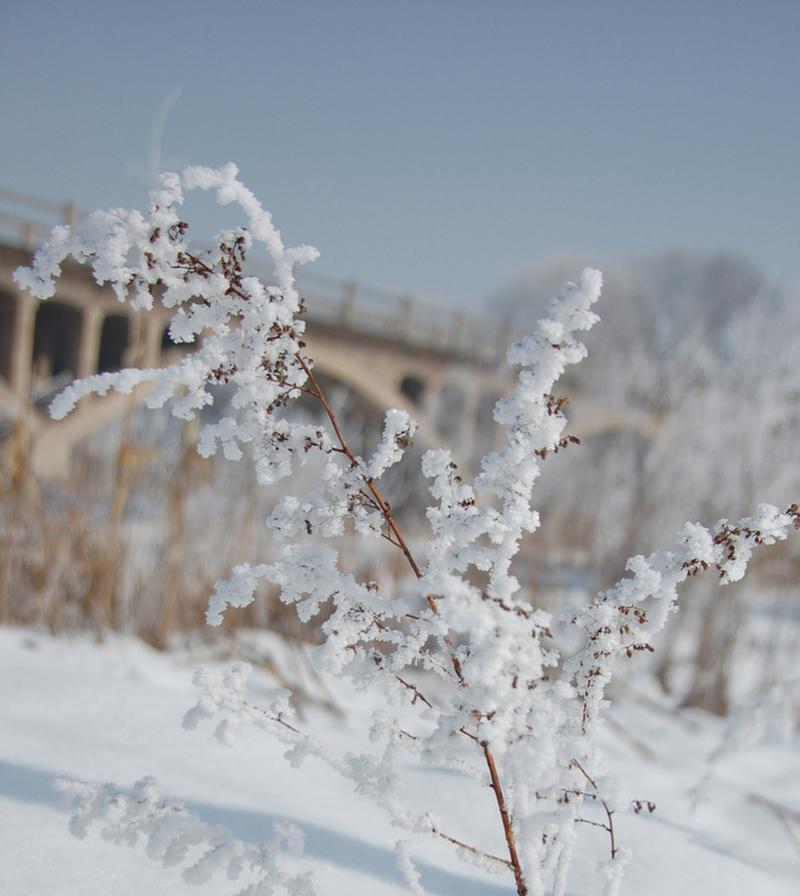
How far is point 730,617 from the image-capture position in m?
6.31

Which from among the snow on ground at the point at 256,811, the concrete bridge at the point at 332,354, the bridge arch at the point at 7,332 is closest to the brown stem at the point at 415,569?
the snow on ground at the point at 256,811

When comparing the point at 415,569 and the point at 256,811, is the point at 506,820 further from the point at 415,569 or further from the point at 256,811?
the point at 256,811

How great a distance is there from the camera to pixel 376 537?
3.84 feet

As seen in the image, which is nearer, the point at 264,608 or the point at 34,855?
the point at 34,855

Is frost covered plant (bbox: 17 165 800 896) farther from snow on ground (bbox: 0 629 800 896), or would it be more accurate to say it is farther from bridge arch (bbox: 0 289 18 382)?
bridge arch (bbox: 0 289 18 382)

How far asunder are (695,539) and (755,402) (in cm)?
703

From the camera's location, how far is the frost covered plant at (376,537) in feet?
3.21

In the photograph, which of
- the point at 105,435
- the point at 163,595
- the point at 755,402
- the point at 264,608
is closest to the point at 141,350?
the point at 163,595

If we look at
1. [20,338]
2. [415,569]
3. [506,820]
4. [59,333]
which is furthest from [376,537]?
[59,333]

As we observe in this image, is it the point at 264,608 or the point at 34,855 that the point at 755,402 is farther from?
the point at 34,855

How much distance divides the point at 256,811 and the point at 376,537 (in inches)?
34.8

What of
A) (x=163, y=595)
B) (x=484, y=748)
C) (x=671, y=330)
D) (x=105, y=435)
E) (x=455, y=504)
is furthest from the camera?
(x=105, y=435)

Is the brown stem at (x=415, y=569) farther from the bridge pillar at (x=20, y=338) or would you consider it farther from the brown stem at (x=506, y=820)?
the bridge pillar at (x=20, y=338)

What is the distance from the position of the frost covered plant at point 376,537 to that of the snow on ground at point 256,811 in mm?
193
